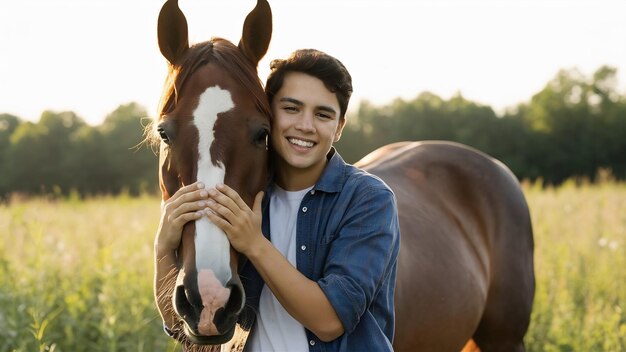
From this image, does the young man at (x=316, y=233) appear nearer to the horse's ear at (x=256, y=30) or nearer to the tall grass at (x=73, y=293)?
the horse's ear at (x=256, y=30)

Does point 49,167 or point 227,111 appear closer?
point 227,111

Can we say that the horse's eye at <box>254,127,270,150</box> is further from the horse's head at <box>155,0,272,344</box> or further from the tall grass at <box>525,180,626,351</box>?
the tall grass at <box>525,180,626,351</box>

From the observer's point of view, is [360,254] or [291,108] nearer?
[360,254]

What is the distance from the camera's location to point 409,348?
10.5ft

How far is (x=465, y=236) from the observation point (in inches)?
162

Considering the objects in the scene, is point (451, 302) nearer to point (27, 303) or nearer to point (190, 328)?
point (190, 328)

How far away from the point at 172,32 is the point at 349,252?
1084 millimetres

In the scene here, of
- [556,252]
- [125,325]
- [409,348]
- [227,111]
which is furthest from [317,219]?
[556,252]

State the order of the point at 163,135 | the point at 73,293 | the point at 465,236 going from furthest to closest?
1. the point at 73,293
2. the point at 465,236
3. the point at 163,135

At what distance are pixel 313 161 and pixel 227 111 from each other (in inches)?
13.5

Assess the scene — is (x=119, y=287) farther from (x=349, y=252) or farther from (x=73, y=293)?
(x=349, y=252)

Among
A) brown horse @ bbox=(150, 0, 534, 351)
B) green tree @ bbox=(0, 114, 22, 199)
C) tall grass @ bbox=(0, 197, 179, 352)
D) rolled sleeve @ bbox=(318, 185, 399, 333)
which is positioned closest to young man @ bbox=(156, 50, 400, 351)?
rolled sleeve @ bbox=(318, 185, 399, 333)

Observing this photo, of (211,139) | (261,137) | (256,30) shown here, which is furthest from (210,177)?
(256,30)

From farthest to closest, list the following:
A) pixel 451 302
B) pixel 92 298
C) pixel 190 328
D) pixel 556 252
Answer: pixel 556 252 < pixel 92 298 < pixel 451 302 < pixel 190 328
